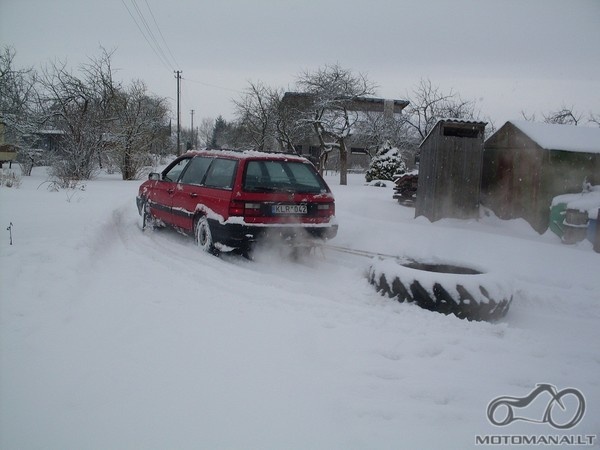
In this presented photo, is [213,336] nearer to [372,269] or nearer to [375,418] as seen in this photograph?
[375,418]

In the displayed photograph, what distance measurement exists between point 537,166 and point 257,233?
21.3 ft

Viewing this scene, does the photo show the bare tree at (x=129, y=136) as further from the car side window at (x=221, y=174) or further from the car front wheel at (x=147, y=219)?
the car side window at (x=221, y=174)

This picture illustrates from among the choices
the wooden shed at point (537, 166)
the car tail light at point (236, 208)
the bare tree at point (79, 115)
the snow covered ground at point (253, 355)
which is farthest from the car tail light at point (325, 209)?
the bare tree at point (79, 115)

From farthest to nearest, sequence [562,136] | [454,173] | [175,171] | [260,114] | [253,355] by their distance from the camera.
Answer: [260,114] → [454,173] → [562,136] → [175,171] → [253,355]

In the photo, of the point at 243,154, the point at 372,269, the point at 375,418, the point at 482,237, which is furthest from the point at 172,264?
the point at 482,237

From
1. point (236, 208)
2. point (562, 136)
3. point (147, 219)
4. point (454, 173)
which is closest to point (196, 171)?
point (236, 208)

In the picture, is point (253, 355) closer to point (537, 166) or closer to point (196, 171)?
point (196, 171)

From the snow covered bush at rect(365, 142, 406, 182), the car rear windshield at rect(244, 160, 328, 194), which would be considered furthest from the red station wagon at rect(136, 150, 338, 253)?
the snow covered bush at rect(365, 142, 406, 182)

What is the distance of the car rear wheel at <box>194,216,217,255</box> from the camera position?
6551mm

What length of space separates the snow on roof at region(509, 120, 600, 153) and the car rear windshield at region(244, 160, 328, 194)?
5.38 meters

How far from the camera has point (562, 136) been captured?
9703 mm

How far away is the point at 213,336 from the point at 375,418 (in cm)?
145

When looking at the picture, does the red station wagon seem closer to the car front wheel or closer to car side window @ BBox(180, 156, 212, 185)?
car side window @ BBox(180, 156, 212, 185)

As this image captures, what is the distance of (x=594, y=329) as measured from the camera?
14.4 ft
